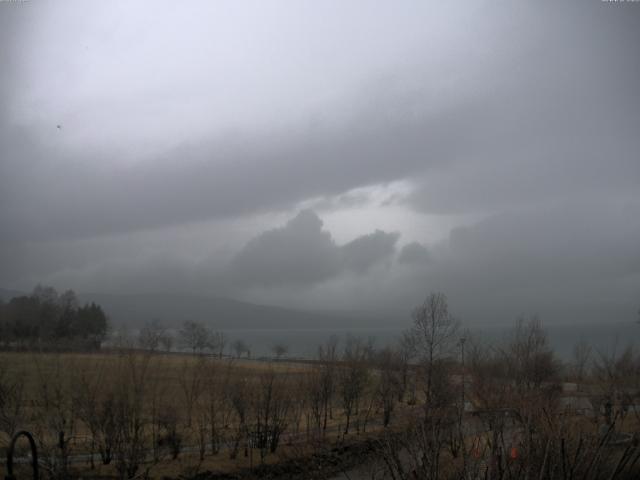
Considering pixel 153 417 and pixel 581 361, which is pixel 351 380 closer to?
pixel 153 417

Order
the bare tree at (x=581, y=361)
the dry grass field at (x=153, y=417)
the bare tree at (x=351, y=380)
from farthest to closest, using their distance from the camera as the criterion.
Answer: the bare tree at (x=581, y=361), the bare tree at (x=351, y=380), the dry grass field at (x=153, y=417)

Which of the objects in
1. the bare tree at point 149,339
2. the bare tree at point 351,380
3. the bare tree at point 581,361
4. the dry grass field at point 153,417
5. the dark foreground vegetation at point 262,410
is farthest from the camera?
the bare tree at point 581,361

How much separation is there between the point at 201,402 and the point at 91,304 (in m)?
102

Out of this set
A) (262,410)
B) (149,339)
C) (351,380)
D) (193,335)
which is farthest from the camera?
(193,335)

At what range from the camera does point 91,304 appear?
132000mm

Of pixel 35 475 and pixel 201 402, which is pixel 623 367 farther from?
pixel 35 475

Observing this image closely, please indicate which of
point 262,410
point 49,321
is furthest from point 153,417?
point 49,321

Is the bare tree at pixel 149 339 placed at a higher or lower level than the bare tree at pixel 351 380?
higher

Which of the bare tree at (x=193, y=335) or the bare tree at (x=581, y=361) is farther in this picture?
the bare tree at (x=193, y=335)

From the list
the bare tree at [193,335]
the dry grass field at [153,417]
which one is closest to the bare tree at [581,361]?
the dry grass field at [153,417]

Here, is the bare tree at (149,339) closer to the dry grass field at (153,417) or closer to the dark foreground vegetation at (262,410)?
the dark foreground vegetation at (262,410)

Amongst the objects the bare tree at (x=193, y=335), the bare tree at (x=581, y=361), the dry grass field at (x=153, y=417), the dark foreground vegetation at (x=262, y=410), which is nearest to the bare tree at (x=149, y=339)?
the dark foreground vegetation at (x=262, y=410)

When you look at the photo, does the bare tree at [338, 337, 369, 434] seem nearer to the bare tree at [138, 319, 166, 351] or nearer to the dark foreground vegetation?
the dark foreground vegetation

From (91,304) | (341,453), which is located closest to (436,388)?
(341,453)
